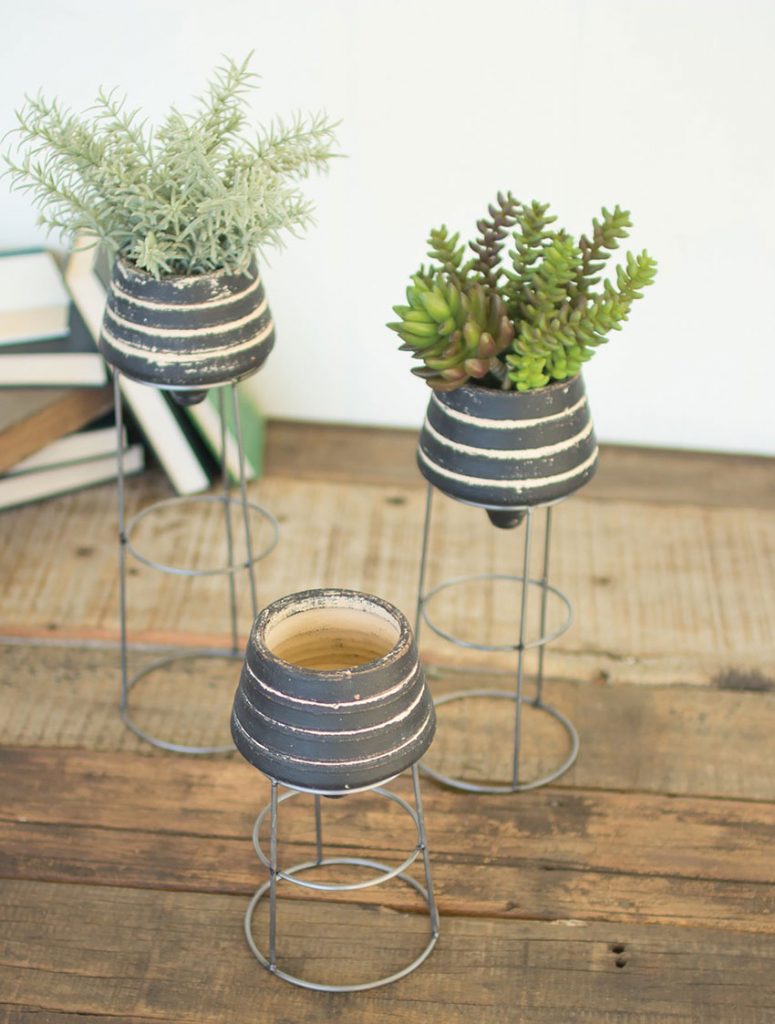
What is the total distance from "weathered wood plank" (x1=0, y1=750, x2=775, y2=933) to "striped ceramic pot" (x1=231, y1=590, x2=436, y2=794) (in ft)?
1.15

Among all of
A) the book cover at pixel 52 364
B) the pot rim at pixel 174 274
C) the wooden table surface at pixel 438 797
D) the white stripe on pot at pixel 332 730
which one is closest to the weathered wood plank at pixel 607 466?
the wooden table surface at pixel 438 797

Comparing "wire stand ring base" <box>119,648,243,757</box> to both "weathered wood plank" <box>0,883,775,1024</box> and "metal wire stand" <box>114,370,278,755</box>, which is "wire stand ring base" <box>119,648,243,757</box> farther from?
"weathered wood plank" <box>0,883,775,1024</box>

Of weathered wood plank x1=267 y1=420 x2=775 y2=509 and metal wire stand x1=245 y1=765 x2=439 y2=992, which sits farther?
weathered wood plank x1=267 y1=420 x2=775 y2=509

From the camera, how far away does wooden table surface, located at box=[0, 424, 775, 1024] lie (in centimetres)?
152

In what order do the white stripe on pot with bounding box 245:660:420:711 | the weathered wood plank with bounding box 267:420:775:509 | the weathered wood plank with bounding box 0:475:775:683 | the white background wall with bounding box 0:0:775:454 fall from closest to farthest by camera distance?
the white stripe on pot with bounding box 245:660:420:711 → the weathered wood plank with bounding box 0:475:775:683 → the white background wall with bounding box 0:0:775:454 → the weathered wood plank with bounding box 267:420:775:509

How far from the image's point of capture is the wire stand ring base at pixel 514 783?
5.88 feet

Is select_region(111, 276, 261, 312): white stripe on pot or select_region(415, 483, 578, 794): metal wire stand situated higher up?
select_region(111, 276, 261, 312): white stripe on pot

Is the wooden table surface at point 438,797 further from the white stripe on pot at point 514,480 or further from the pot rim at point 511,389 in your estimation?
the pot rim at point 511,389

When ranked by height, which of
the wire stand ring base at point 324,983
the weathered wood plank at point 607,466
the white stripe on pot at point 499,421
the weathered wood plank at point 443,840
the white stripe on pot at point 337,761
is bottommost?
the weathered wood plank at point 607,466

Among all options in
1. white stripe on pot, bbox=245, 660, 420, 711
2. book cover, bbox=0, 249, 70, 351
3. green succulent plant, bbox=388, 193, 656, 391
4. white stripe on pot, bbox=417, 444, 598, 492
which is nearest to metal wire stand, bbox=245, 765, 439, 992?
white stripe on pot, bbox=245, 660, 420, 711

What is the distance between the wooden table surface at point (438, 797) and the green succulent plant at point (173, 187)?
69 centimetres

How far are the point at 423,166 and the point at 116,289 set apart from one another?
0.92 meters

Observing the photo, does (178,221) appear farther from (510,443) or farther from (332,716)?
(332,716)

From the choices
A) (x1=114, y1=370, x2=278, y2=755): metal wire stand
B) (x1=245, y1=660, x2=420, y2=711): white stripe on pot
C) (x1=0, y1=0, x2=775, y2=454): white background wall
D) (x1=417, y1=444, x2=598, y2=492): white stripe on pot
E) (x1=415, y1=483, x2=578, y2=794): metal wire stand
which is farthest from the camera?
(x1=0, y1=0, x2=775, y2=454): white background wall
